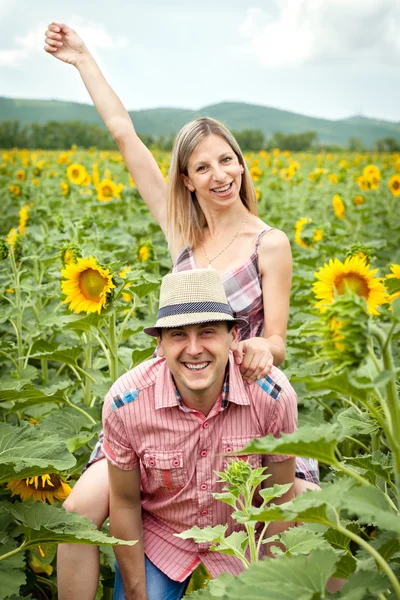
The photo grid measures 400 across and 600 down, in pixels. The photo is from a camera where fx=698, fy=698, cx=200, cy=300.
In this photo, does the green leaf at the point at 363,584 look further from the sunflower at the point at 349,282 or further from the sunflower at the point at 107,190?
the sunflower at the point at 107,190

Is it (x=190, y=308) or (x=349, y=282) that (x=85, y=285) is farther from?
(x=349, y=282)

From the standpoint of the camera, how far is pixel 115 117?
3191 mm

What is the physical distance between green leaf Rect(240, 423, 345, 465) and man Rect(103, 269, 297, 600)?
30.6 inches

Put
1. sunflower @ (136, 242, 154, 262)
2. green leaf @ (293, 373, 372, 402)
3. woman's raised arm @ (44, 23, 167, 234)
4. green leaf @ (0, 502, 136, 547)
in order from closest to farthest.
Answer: green leaf @ (293, 373, 372, 402) → green leaf @ (0, 502, 136, 547) → woman's raised arm @ (44, 23, 167, 234) → sunflower @ (136, 242, 154, 262)

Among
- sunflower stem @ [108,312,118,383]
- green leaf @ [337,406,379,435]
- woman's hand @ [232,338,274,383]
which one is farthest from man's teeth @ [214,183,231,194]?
green leaf @ [337,406,379,435]

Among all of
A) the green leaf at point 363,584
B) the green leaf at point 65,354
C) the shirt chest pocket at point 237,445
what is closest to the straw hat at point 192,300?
the shirt chest pocket at point 237,445

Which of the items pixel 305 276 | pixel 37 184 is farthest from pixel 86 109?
pixel 305 276

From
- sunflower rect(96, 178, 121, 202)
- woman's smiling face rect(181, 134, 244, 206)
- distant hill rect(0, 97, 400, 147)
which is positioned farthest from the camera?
distant hill rect(0, 97, 400, 147)

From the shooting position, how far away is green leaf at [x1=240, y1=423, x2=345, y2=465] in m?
1.09

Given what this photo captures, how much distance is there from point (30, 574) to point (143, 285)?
1.20 meters

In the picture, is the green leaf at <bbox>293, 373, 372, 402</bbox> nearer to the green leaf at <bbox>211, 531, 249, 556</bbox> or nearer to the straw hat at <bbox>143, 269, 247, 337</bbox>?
the green leaf at <bbox>211, 531, 249, 556</bbox>

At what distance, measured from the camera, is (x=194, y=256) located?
2.70 metres

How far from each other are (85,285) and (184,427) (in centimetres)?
83

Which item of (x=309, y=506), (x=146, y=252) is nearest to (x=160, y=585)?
(x=309, y=506)
